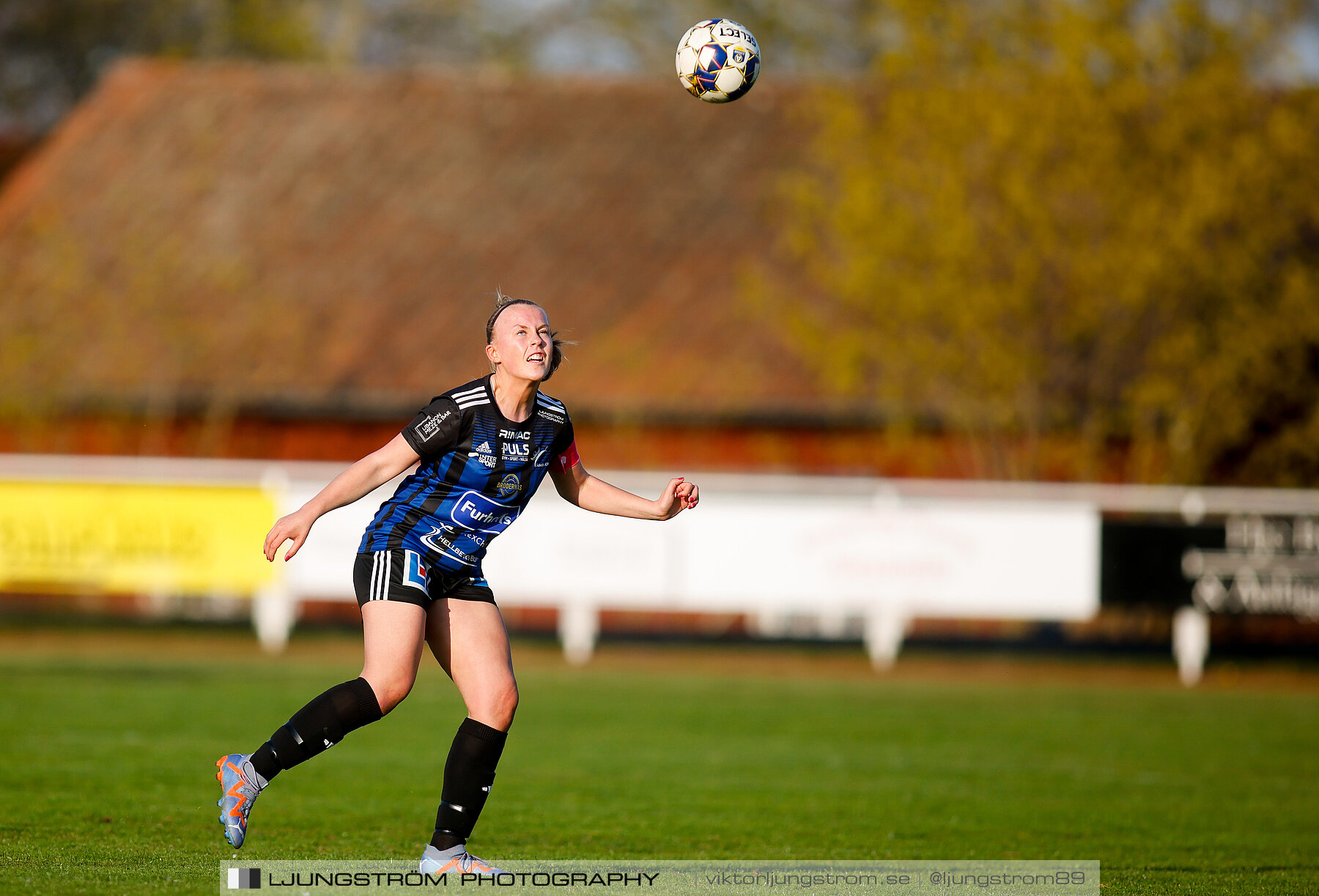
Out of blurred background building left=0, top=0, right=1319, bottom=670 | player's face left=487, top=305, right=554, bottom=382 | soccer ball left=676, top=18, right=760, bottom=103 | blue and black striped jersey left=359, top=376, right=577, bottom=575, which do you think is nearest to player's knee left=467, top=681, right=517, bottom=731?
blue and black striped jersey left=359, top=376, right=577, bottom=575

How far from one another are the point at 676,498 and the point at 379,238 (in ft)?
70.7

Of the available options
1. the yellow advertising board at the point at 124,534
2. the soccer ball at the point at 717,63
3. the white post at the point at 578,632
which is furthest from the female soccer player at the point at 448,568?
the yellow advertising board at the point at 124,534

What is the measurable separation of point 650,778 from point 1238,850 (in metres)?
3.52

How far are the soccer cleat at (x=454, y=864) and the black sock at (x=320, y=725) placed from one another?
1.93ft

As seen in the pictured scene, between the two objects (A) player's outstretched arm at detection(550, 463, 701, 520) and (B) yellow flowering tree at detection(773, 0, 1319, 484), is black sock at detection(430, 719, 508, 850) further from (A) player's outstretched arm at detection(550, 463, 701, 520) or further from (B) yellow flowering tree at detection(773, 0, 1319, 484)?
(B) yellow flowering tree at detection(773, 0, 1319, 484)

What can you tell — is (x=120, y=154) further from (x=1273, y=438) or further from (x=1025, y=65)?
(x=1273, y=438)

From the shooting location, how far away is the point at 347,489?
5.88m

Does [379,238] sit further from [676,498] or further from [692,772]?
[676,498]

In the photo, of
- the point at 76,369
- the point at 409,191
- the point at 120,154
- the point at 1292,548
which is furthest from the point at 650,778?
the point at 120,154

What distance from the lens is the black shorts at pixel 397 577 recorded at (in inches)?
236

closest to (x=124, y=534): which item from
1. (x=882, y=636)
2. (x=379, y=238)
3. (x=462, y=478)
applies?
(x=882, y=636)

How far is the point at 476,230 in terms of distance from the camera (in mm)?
26984

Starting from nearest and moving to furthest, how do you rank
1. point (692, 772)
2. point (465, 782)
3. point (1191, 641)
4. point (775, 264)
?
point (465, 782), point (692, 772), point (1191, 641), point (775, 264)

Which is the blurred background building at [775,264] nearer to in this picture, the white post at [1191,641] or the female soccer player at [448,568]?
the white post at [1191,641]
